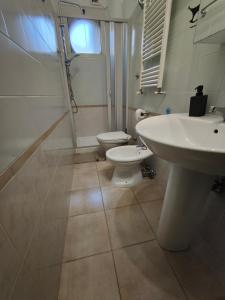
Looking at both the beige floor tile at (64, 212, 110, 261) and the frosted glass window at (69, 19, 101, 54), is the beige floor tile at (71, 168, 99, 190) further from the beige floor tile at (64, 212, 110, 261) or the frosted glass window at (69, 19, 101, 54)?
the frosted glass window at (69, 19, 101, 54)

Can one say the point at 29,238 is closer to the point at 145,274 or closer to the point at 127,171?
the point at 145,274

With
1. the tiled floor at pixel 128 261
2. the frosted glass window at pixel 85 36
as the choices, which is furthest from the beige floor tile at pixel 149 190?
the frosted glass window at pixel 85 36

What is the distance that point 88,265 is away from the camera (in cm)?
86

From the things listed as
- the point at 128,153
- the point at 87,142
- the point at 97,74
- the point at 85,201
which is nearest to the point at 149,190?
the point at 128,153

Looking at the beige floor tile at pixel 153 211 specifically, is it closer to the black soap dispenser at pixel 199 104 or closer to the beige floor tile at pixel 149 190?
the beige floor tile at pixel 149 190

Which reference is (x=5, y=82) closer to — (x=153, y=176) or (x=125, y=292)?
(x=125, y=292)

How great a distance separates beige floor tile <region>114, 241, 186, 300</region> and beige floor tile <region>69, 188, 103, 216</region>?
1.46 ft

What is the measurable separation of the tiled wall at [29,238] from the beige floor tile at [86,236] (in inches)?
6.6

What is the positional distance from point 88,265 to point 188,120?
3.44 ft

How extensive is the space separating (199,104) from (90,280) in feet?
3.84

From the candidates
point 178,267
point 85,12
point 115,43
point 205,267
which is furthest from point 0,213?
point 85,12

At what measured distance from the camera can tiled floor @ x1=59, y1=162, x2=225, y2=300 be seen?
0.74 metres

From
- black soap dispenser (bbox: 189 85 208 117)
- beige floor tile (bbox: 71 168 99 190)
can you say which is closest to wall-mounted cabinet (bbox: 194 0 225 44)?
black soap dispenser (bbox: 189 85 208 117)

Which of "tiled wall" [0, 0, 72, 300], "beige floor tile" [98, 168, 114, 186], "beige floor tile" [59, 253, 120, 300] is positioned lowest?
"beige floor tile" [59, 253, 120, 300]
